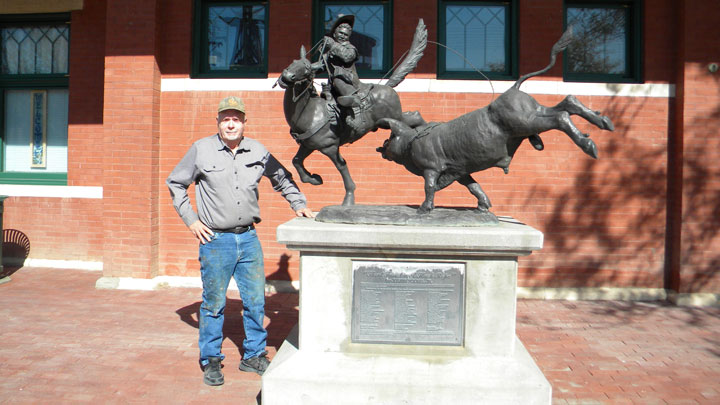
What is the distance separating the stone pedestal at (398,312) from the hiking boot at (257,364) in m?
0.68

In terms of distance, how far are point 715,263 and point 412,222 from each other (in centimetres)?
537

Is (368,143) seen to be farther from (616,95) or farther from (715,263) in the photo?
(715,263)

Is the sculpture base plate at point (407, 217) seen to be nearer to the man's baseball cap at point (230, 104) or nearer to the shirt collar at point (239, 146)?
the shirt collar at point (239, 146)

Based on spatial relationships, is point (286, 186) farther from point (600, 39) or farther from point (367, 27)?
point (600, 39)

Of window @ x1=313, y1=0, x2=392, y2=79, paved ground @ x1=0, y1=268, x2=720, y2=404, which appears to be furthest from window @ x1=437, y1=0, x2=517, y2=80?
paved ground @ x1=0, y1=268, x2=720, y2=404

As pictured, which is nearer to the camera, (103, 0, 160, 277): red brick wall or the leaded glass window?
(103, 0, 160, 277): red brick wall

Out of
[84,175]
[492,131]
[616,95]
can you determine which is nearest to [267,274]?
[84,175]

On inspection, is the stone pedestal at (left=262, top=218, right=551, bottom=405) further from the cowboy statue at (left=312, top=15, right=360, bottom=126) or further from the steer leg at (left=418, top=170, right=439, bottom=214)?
the cowboy statue at (left=312, top=15, right=360, bottom=126)

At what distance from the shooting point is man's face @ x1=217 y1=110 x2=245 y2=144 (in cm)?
400

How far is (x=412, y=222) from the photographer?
368 cm

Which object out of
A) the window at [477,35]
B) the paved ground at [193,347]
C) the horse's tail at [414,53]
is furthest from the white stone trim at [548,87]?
the horse's tail at [414,53]

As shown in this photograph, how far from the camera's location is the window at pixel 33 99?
8828mm

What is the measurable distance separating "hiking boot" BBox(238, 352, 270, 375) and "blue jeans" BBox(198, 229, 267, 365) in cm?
7

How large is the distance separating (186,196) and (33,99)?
6858mm
